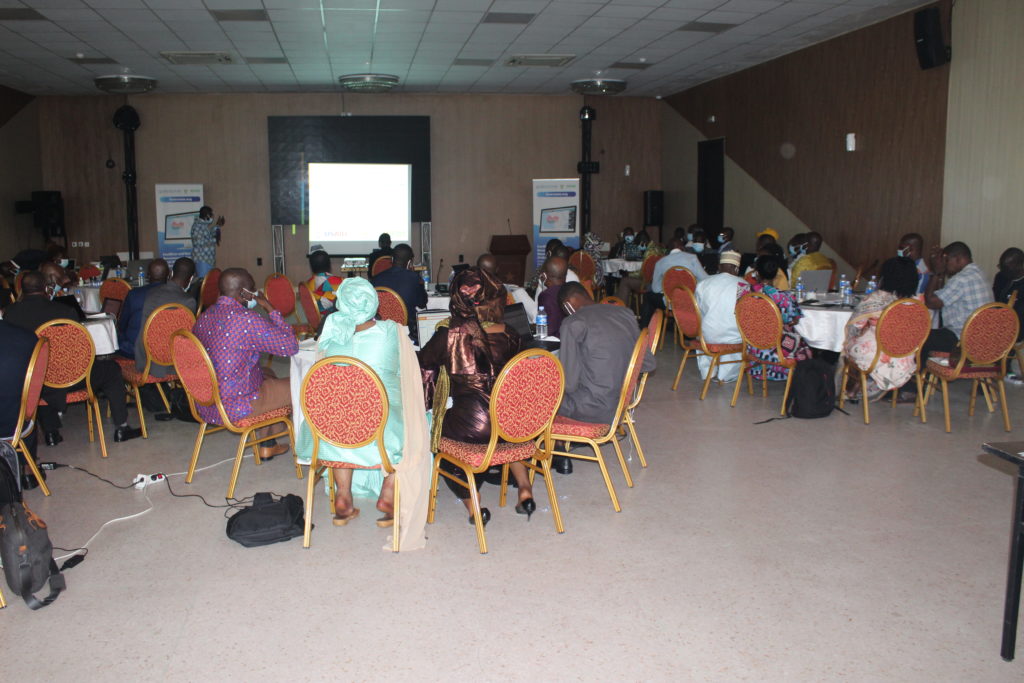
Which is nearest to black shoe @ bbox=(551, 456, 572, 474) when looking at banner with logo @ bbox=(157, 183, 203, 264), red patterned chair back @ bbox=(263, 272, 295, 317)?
red patterned chair back @ bbox=(263, 272, 295, 317)

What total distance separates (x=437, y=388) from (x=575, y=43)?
22.6 ft

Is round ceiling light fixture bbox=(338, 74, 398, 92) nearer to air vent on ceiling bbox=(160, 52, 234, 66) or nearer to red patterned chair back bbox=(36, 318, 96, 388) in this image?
air vent on ceiling bbox=(160, 52, 234, 66)

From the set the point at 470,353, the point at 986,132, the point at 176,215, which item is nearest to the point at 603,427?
the point at 470,353

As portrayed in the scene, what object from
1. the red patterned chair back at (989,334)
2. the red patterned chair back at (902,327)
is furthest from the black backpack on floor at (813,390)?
the red patterned chair back at (989,334)

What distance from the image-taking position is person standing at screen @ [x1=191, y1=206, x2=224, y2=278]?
11.8 metres

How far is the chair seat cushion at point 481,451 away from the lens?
11.4ft

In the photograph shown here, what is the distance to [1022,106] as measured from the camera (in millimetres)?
6988

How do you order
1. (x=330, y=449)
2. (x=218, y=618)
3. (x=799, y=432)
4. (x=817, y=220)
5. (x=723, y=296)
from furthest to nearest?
(x=817, y=220) < (x=723, y=296) < (x=799, y=432) < (x=330, y=449) < (x=218, y=618)

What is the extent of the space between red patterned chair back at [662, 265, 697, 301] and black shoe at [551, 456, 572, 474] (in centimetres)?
358

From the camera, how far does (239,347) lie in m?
4.10

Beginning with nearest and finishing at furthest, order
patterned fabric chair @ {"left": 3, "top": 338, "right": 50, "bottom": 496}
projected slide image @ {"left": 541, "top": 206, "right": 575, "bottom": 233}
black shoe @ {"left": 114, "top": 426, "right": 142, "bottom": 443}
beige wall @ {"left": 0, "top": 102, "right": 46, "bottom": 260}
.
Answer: patterned fabric chair @ {"left": 3, "top": 338, "right": 50, "bottom": 496}
black shoe @ {"left": 114, "top": 426, "right": 142, "bottom": 443}
beige wall @ {"left": 0, "top": 102, "right": 46, "bottom": 260}
projected slide image @ {"left": 541, "top": 206, "right": 575, "bottom": 233}

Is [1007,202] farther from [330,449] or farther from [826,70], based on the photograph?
[330,449]

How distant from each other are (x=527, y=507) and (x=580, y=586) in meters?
0.79

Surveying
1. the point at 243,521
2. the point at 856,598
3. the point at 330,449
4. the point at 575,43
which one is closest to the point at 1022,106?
the point at 575,43
